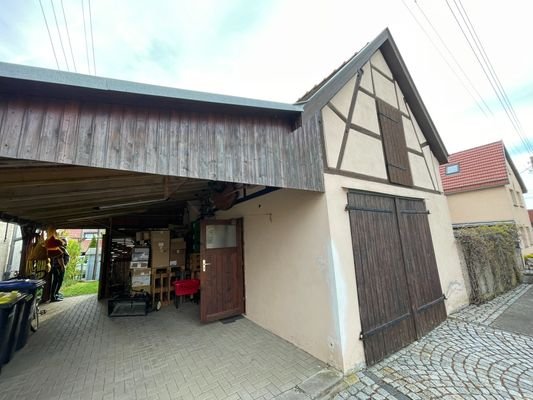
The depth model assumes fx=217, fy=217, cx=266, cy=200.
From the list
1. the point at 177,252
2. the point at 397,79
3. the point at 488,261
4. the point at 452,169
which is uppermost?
the point at 397,79

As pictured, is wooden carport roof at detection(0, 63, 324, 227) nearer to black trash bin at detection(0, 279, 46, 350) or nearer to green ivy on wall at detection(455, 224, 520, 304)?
black trash bin at detection(0, 279, 46, 350)

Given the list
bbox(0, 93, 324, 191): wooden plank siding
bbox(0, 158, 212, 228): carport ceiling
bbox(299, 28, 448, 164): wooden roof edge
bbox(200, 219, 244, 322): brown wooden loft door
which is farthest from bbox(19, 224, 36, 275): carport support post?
bbox(299, 28, 448, 164): wooden roof edge

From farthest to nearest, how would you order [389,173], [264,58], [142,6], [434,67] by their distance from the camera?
[434,67] < [264,58] < [389,173] < [142,6]

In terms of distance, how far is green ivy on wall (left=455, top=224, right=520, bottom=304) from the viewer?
5.66 m

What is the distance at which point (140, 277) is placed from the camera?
Answer: 234 inches

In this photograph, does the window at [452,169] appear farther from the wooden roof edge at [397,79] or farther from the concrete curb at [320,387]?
the concrete curb at [320,387]

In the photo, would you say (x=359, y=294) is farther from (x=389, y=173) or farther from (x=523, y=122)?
(x=523, y=122)

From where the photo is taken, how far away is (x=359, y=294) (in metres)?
3.15

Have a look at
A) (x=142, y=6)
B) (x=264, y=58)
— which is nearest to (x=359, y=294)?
(x=264, y=58)

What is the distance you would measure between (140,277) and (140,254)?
2.02 feet

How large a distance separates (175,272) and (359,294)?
5451 millimetres

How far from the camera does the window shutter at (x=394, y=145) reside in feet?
14.8

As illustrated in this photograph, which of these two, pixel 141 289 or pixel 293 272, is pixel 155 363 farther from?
pixel 141 289

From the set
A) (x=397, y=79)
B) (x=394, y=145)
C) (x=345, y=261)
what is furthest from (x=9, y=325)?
(x=397, y=79)
